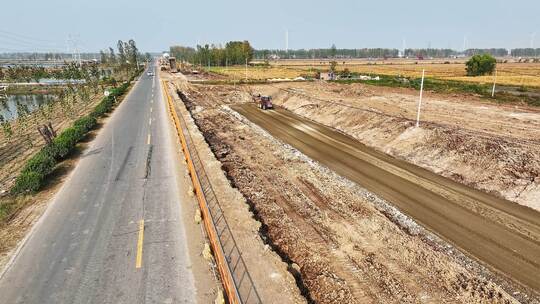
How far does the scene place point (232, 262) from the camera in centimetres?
1088

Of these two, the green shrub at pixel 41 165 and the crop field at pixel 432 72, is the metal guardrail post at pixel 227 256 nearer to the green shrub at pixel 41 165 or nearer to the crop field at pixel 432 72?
the green shrub at pixel 41 165

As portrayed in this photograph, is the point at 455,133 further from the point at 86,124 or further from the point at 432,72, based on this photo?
the point at 432,72

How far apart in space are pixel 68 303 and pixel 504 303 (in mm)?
12122

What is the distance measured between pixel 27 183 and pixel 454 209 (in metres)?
20.0

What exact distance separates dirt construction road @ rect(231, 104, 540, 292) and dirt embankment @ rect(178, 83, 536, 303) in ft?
3.79

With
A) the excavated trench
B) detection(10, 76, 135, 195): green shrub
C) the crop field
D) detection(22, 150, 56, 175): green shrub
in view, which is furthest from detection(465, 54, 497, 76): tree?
detection(22, 150, 56, 175): green shrub

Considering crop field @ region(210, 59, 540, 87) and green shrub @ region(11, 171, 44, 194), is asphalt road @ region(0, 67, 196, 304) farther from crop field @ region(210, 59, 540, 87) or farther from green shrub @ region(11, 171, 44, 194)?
crop field @ region(210, 59, 540, 87)

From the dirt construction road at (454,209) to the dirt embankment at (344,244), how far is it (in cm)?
116

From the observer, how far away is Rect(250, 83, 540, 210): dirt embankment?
59.4 ft

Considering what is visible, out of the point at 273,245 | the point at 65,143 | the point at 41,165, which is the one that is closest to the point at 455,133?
the point at 273,245

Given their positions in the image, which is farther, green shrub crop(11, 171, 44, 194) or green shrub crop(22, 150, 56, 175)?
green shrub crop(22, 150, 56, 175)

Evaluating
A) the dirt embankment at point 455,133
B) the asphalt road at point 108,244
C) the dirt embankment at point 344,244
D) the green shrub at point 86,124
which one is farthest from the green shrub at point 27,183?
the dirt embankment at point 455,133

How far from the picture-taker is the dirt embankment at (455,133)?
18.1 m

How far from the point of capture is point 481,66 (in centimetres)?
7738
